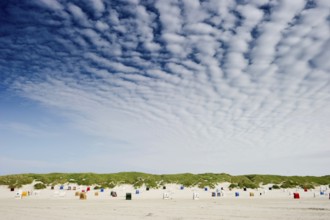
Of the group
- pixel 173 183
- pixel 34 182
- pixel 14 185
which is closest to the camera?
pixel 14 185

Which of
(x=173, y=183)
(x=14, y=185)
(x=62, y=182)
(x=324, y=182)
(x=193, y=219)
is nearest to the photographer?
(x=193, y=219)

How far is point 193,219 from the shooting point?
15.1m

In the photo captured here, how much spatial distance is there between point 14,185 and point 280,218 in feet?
152

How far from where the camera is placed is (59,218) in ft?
50.1

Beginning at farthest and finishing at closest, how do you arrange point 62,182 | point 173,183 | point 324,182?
point 324,182 < point 173,183 < point 62,182

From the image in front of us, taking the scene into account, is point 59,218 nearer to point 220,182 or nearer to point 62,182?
point 62,182

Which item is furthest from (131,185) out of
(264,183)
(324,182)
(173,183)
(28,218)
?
(324,182)

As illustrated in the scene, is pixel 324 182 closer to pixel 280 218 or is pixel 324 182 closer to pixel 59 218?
pixel 280 218

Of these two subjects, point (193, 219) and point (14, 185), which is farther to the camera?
point (14, 185)

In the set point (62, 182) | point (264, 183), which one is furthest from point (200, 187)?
point (62, 182)

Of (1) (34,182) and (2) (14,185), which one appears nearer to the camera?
(2) (14,185)

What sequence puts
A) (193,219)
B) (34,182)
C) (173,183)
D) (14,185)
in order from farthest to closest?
1. (173,183)
2. (34,182)
3. (14,185)
4. (193,219)

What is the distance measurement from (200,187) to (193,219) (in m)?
44.0

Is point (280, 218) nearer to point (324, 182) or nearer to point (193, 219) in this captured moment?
point (193, 219)
